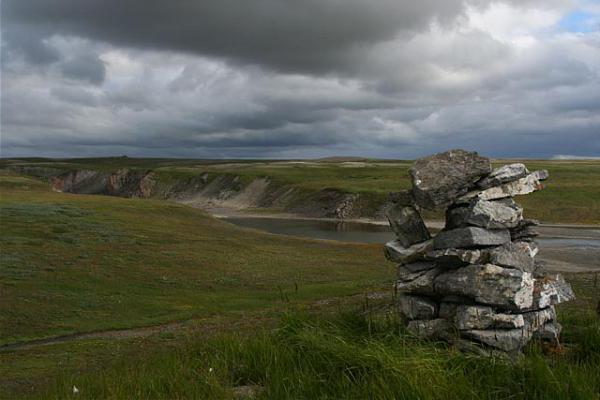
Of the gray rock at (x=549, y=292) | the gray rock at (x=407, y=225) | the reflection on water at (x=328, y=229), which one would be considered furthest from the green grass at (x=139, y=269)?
the reflection on water at (x=328, y=229)

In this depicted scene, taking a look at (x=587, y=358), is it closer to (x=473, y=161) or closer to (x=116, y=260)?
(x=473, y=161)

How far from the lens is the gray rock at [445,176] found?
12.4 m

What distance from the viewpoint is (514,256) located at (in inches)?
451

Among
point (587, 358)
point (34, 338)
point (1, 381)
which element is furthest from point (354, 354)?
point (34, 338)

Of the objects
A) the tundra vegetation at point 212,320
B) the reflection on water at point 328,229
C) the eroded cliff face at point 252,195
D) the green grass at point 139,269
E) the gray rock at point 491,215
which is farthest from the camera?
the eroded cliff face at point 252,195

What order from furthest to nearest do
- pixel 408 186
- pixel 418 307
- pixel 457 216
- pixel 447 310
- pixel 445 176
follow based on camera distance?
pixel 408 186, pixel 445 176, pixel 457 216, pixel 418 307, pixel 447 310

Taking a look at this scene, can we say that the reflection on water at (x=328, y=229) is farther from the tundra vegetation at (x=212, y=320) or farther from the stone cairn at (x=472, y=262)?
the stone cairn at (x=472, y=262)

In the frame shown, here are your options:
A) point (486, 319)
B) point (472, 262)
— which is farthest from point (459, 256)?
point (486, 319)

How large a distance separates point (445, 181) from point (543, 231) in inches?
3186

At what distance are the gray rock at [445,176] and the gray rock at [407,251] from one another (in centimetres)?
95

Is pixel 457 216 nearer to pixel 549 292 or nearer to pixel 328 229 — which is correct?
pixel 549 292

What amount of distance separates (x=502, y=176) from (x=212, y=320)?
18314 millimetres

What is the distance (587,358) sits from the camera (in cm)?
973

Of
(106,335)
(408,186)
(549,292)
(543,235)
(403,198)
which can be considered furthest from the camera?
(408,186)
